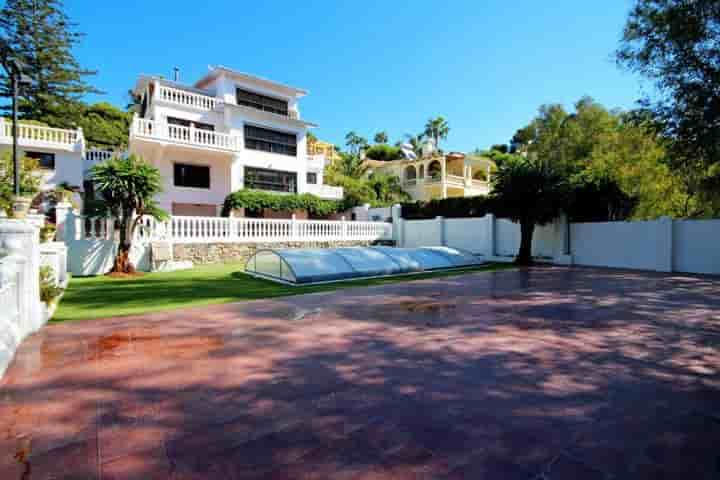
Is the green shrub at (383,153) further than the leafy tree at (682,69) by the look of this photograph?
Yes

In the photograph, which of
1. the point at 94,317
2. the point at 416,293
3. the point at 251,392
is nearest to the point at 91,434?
the point at 251,392

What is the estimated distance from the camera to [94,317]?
20.2ft

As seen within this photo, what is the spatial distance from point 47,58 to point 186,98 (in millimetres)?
13084

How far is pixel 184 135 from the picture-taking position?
20250mm

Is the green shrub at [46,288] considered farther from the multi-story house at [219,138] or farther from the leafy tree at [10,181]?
the multi-story house at [219,138]

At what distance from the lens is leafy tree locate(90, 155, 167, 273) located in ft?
35.7

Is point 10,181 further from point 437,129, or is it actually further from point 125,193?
point 437,129

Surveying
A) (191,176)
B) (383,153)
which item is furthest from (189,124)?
(383,153)

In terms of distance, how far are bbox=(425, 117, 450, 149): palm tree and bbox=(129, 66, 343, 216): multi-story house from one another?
103 ft

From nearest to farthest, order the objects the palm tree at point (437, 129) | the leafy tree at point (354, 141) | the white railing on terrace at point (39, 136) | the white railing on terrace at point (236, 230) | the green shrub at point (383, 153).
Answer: the white railing on terrace at point (236, 230) → the white railing on terrace at point (39, 136) → the leafy tree at point (354, 141) → the green shrub at point (383, 153) → the palm tree at point (437, 129)

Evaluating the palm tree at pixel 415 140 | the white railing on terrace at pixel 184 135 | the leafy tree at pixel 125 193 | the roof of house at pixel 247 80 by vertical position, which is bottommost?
the leafy tree at pixel 125 193

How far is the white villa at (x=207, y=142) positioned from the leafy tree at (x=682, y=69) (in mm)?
18397

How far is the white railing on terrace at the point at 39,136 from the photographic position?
19781 mm

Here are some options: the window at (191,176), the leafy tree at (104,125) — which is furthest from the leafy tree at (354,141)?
the window at (191,176)
